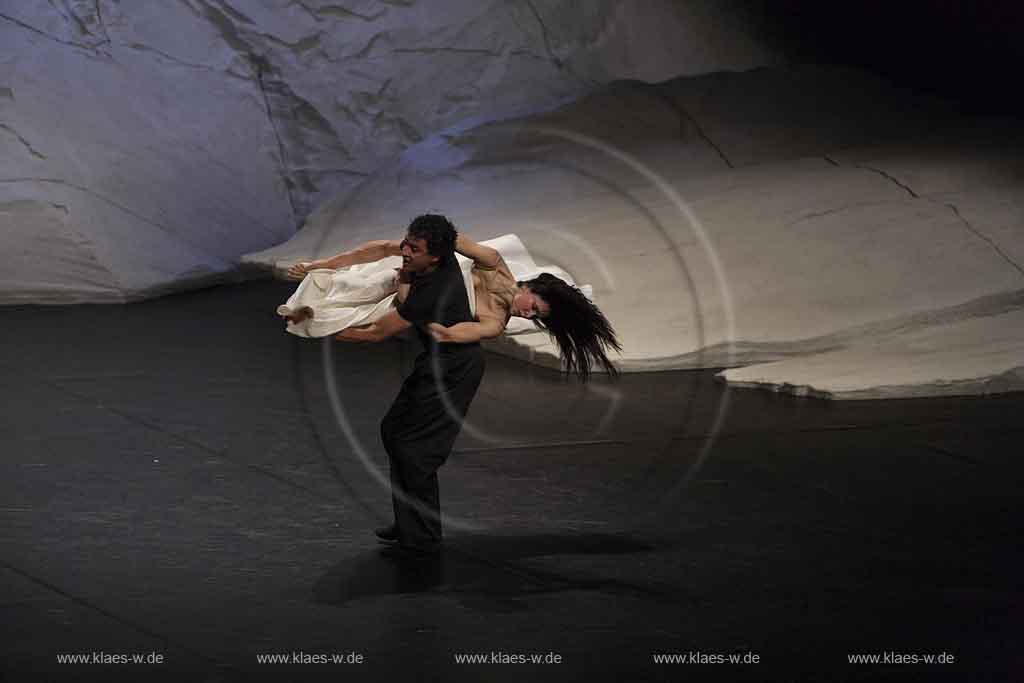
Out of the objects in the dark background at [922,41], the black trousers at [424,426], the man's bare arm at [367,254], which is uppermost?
the dark background at [922,41]

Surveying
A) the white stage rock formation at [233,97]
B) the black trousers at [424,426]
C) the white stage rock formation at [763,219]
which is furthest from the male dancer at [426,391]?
the white stage rock formation at [233,97]

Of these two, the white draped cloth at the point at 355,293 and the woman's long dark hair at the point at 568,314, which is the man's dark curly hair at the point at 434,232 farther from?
the woman's long dark hair at the point at 568,314

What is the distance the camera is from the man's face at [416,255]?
13.8ft

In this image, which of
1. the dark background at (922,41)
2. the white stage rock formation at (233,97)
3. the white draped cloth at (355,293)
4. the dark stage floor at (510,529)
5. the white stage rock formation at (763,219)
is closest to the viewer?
the dark stage floor at (510,529)

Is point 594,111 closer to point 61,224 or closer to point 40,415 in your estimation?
point 61,224

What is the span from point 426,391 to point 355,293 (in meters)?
1.47

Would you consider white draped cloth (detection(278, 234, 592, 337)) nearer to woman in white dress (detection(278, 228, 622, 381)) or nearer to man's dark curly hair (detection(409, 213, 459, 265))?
woman in white dress (detection(278, 228, 622, 381))

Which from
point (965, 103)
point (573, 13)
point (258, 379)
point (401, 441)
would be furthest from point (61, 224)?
point (965, 103)

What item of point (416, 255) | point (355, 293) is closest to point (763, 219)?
point (355, 293)

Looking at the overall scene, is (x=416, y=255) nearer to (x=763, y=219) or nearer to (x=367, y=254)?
(x=367, y=254)

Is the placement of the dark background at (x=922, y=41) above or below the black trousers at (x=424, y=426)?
above

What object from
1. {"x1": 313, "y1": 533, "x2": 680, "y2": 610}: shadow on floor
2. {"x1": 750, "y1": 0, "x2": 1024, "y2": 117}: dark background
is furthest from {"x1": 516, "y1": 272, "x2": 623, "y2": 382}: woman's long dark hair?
{"x1": 750, "y1": 0, "x2": 1024, "y2": 117}: dark background

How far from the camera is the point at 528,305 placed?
438 centimetres

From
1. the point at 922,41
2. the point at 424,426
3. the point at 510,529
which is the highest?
the point at 922,41
